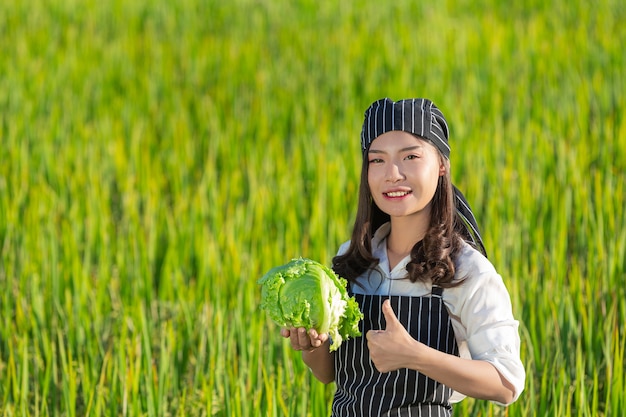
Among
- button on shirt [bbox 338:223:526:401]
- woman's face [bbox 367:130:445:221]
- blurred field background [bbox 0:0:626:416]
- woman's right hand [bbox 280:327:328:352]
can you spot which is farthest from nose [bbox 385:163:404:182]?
blurred field background [bbox 0:0:626:416]

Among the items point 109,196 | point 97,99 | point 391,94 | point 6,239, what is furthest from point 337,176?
point 97,99

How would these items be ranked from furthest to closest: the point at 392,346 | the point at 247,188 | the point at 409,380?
1. the point at 247,188
2. the point at 409,380
3. the point at 392,346

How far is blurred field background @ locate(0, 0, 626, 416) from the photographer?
2.28 meters

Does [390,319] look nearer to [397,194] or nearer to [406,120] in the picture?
[397,194]

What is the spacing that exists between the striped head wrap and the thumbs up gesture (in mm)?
251

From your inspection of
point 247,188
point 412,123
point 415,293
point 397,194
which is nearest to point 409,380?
point 415,293

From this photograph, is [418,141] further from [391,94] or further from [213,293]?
[391,94]

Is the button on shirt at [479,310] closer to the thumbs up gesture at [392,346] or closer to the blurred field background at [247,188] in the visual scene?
the thumbs up gesture at [392,346]

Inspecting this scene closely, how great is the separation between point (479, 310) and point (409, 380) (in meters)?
0.16

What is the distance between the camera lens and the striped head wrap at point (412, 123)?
1472 millimetres

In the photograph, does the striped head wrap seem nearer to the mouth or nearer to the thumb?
the mouth

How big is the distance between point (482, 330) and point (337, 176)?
2.29 m

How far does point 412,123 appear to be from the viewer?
1472mm

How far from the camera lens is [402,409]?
1.45 metres
